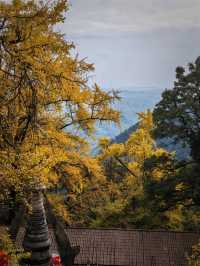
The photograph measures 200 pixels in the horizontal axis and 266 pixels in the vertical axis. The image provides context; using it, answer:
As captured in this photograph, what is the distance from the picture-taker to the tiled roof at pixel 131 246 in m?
22.6

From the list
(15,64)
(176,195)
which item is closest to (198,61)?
(176,195)

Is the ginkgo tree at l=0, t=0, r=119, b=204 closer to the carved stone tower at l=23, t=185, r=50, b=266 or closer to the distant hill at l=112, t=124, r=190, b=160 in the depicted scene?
the carved stone tower at l=23, t=185, r=50, b=266

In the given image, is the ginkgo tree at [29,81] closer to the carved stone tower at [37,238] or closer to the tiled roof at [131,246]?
the carved stone tower at [37,238]

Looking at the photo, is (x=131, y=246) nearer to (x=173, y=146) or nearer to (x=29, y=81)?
(x=173, y=146)

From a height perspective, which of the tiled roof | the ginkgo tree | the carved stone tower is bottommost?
the tiled roof

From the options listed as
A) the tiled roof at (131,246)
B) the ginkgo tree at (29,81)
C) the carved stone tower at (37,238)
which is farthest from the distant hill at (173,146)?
the carved stone tower at (37,238)

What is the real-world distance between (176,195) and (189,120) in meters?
4.74

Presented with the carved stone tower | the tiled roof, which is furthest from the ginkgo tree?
the tiled roof

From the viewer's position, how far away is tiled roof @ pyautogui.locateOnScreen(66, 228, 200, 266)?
74.0ft

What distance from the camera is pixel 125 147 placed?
34094 mm

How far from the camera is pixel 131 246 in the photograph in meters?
23.5

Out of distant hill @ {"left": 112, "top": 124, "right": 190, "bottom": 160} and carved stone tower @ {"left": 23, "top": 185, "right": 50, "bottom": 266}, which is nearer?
carved stone tower @ {"left": 23, "top": 185, "right": 50, "bottom": 266}

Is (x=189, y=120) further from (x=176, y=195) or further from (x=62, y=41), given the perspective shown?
(x=62, y=41)

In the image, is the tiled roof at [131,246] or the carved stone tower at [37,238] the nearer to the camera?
the carved stone tower at [37,238]
